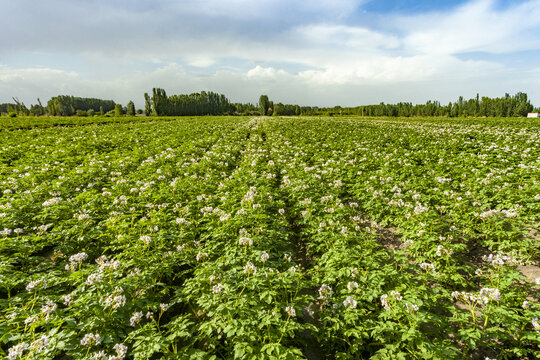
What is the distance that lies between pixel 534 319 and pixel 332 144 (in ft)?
Answer: 55.4

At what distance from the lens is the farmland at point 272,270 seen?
3.27m

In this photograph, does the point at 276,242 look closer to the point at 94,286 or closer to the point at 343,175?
the point at 94,286

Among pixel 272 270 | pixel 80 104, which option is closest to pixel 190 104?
pixel 80 104

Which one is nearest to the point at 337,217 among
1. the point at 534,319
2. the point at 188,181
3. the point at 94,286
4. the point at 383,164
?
the point at 534,319

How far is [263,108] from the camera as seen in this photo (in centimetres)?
13088

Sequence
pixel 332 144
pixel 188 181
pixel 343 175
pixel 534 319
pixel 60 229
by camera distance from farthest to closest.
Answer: pixel 332 144, pixel 343 175, pixel 188 181, pixel 60 229, pixel 534 319

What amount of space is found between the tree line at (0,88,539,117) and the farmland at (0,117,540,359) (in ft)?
301

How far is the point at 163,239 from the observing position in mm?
5594

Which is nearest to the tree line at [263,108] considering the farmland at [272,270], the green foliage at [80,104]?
the green foliage at [80,104]

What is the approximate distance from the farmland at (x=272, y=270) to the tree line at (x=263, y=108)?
91897 millimetres

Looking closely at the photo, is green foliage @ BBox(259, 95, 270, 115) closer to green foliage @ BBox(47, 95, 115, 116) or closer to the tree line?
the tree line

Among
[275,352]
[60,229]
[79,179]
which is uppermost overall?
[79,179]

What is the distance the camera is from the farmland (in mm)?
3273

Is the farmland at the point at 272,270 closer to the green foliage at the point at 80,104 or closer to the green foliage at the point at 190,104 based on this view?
the green foliage at the point at 190,104
